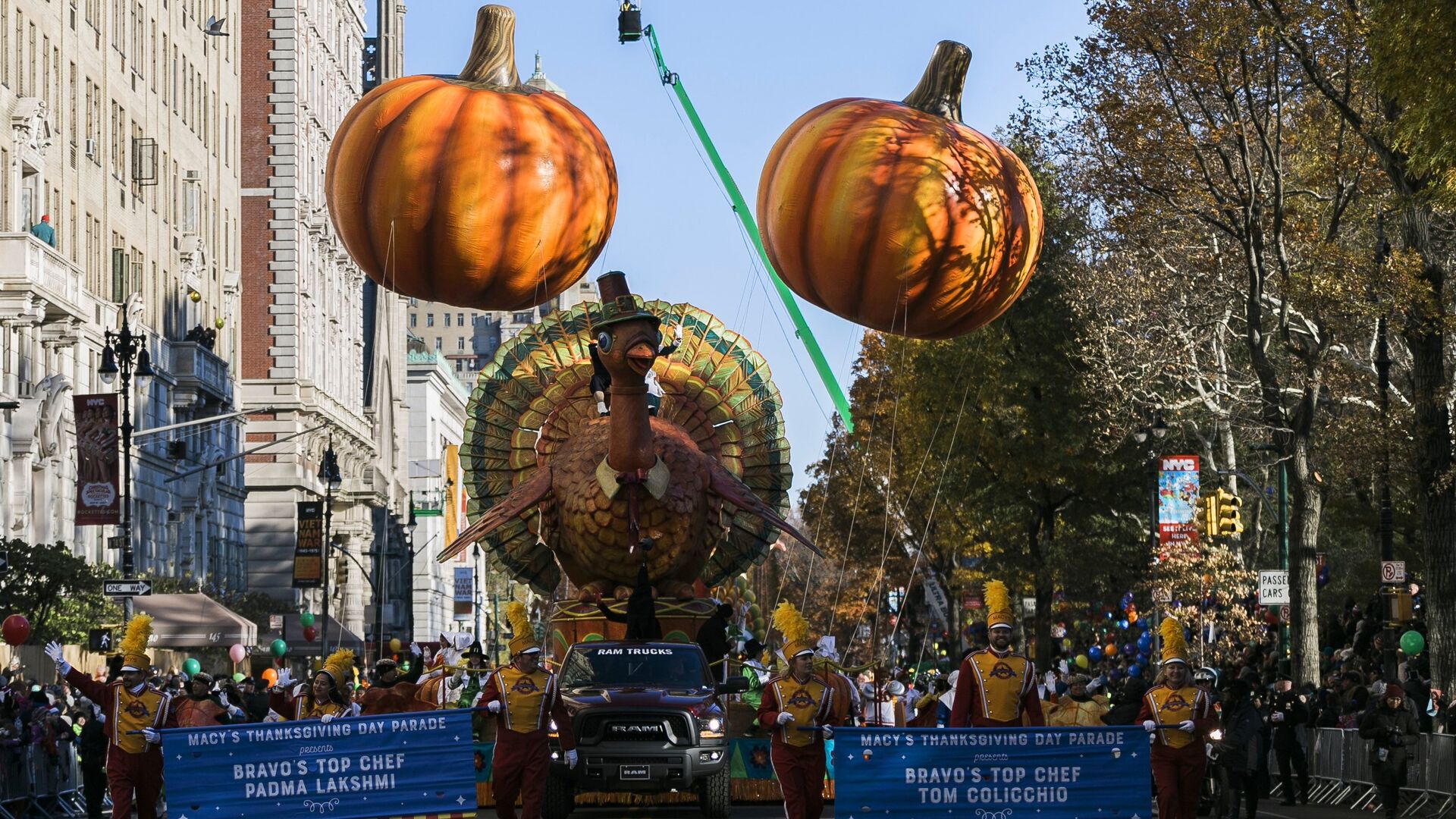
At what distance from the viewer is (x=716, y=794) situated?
21156mm

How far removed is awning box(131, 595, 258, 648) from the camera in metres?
41.3

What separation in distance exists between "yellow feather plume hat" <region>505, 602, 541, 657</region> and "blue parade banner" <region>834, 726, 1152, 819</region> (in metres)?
4.46

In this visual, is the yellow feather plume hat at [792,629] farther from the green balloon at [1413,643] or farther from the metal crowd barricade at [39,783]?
the green balloon at [1413,643]

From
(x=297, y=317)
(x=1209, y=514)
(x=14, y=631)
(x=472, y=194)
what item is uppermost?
(x=297, y=317)

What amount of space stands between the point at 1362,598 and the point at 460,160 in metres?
53.3

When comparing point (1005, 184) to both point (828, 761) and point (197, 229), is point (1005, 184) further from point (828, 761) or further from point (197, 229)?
point (197, 229)

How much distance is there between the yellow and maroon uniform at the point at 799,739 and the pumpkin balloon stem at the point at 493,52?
5612mm

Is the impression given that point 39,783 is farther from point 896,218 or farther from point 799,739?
point 896,218

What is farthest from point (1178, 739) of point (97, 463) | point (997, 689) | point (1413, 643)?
point (97, 463)

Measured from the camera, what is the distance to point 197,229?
213 feet

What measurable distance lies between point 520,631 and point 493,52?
16.4 ft

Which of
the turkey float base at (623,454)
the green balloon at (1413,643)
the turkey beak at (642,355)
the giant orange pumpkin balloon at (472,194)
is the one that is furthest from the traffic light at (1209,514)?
the giant orange pumpkin balloon at (472,194)

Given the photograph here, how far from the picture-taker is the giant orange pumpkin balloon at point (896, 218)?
699 inches

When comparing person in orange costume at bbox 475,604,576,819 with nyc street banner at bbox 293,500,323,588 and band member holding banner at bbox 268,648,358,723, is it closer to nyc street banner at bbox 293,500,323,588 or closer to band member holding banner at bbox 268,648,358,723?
band member holding banner at bbox 268,648,358,723
